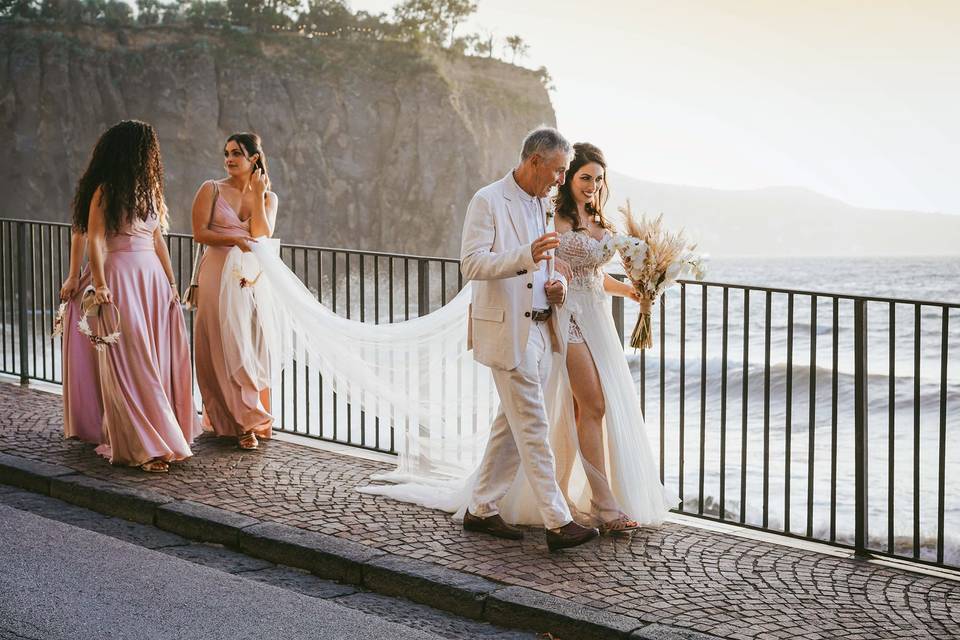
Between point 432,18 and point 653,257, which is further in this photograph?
point 432,18

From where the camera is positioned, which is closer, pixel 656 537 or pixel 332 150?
pixel 656 537

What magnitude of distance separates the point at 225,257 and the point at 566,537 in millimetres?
3753

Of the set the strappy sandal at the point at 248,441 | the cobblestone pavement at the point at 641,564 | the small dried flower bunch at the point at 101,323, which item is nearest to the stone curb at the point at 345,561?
the cobblestone pavement at the point at 641,564

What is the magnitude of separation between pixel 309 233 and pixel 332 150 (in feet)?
15.6

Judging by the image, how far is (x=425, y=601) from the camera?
545 centimetres

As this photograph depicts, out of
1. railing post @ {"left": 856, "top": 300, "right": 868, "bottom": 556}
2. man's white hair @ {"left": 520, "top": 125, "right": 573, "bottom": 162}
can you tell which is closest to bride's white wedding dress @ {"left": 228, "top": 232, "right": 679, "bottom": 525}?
man's white hair @ {"left": 520, "top": 125, "right": 573, "bottom": 162}

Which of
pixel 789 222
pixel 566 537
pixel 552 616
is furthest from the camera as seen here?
pixel 789 222

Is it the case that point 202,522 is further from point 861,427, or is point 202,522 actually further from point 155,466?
point 861,427

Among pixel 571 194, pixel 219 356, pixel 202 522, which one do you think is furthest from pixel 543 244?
pixel 219 356

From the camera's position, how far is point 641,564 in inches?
227

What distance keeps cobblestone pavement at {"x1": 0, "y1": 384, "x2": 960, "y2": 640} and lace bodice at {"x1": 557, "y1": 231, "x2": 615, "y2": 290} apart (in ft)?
4.54

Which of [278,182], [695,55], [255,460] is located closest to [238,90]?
[278,182]

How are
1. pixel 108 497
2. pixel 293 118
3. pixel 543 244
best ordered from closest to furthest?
pixel 543 244, pixel 108 497, pixel 293 118

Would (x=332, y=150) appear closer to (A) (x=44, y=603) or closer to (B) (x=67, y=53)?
(B) (x=67, y=53)
